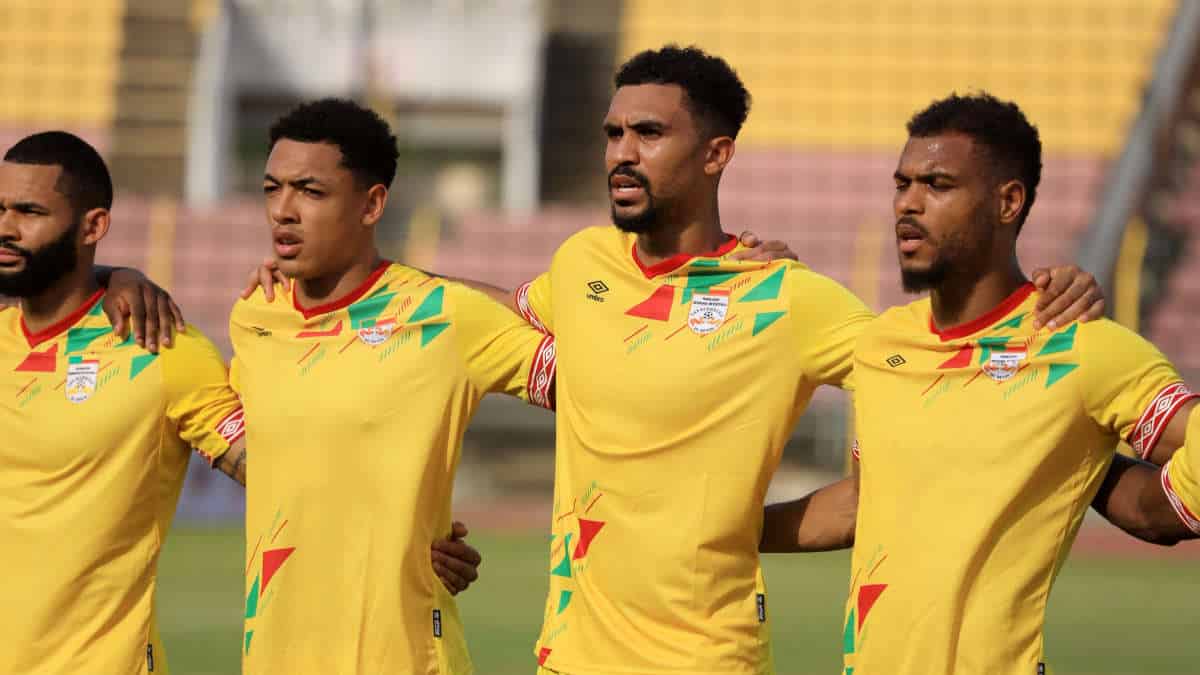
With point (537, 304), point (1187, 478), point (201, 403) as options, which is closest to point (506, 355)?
point (537, 304)

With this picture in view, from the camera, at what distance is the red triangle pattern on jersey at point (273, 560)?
5.05 m

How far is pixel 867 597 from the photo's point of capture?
177 inches

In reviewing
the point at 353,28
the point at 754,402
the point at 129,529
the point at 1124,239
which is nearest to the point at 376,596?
the point at 129,529

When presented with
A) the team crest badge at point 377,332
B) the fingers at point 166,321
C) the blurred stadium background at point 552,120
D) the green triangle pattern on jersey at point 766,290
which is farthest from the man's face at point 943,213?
the blurred stadium background at point 552,120

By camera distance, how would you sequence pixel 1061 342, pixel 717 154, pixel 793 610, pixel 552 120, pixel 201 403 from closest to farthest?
pixel 1061 342 < pixel 717 154 < pixel 201 403 < pixel 793 610 < pixel 552 120

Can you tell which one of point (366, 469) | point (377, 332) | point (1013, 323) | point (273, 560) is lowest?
point (273, 560)

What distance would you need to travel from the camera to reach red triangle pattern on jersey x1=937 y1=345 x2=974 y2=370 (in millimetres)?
4512

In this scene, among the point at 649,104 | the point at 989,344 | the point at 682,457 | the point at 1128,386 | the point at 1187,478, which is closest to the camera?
the point at 1187,478

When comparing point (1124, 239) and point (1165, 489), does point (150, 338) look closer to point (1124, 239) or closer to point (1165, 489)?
point (1165, 489)

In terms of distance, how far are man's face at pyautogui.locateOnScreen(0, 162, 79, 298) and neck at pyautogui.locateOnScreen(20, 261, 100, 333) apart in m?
Answer: 0.05

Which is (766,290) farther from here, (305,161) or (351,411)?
(305,161)

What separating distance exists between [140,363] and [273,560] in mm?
768

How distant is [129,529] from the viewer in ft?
17.3

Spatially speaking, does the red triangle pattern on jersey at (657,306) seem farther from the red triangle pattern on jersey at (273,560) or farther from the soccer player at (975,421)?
the red triangle pattern on jersey at (273,560)
